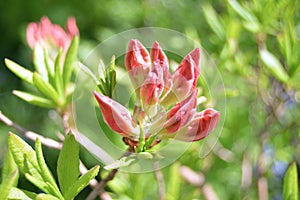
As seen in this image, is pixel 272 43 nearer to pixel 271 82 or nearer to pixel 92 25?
pixel 271 82

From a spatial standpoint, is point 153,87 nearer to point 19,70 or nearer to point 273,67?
point 19,70

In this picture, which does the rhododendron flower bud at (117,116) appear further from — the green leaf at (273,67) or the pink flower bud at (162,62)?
the green leaf at (273,67)

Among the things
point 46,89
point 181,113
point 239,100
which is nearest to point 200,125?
point 181,113

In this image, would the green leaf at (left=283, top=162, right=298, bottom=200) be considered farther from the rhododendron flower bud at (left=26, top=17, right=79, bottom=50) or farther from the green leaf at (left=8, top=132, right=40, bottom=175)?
the rhododendron flower bud at (left=26, top=17, right=79, bottom=50)

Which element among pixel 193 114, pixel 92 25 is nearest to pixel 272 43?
pixel 193 114

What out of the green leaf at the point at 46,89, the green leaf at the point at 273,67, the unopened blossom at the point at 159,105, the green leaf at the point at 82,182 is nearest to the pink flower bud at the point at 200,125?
the unopened blossom at the point at 159,105

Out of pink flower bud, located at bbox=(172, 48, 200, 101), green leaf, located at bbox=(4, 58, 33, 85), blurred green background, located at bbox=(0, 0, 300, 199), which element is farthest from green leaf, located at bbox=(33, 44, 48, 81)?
pink flower bud, located at bbox=(172, 48, 200, 101)
